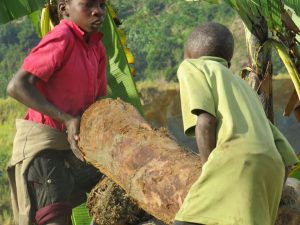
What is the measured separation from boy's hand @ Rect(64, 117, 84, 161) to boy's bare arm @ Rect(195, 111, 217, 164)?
1218 mm

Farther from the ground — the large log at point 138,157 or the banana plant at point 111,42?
the large log at point 138,157

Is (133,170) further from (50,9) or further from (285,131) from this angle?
(285,131)

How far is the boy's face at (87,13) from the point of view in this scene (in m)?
4.61

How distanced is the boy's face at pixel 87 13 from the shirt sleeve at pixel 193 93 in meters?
1.22

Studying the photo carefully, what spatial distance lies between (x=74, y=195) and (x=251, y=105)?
1766 mm

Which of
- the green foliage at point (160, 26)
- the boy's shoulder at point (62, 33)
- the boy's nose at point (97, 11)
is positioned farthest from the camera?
the green foliage at point (160, 26)

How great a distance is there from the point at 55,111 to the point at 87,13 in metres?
0.57

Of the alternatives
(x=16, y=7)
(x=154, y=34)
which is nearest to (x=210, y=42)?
(x=16, y=7)

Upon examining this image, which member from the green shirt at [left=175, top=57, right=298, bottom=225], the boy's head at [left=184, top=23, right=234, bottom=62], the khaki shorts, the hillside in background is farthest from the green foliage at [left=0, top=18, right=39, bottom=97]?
the green shirt at [left=175, top=57, right=298, bottom=225]

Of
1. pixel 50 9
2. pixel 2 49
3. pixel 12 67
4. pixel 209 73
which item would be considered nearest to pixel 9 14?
pixel 50 9

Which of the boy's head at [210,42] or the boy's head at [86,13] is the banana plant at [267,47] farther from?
the boy's head at [210,42]

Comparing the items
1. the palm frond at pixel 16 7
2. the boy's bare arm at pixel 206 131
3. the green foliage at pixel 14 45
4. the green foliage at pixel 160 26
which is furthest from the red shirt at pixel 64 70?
the green foliage at pixel 14 45

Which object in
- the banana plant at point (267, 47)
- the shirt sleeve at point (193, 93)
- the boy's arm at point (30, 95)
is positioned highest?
the shirt sleeve at point (193, 93)

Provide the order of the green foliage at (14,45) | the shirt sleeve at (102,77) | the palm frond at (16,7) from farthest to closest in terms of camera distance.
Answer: the green foliage at (14,45)
the palm frond at (16,7)
the shirt sleeve at (102,77)
